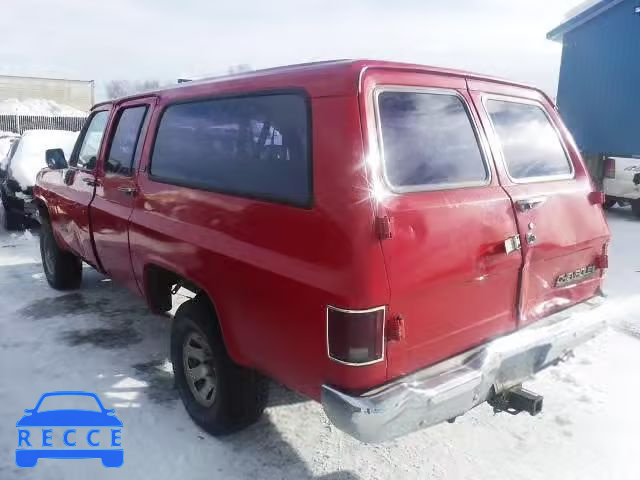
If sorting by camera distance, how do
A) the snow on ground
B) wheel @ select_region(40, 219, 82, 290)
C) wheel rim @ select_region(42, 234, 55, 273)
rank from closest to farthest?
the snow on ground → wheel @ select_region(40, 219, 82, 290) → wheel rim @ select_region(42, 234, 55, 273)

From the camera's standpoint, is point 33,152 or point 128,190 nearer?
point 128,190

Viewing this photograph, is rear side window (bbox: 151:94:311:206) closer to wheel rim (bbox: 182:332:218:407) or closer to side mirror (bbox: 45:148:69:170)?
wheel rim (bbox: 182:332:218:407)

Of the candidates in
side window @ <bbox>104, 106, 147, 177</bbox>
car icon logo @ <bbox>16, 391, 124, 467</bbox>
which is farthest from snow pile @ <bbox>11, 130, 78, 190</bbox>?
car icon logo @ <bbox>16, 391, 124, 467</bbox>

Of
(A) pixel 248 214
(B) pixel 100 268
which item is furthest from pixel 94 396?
(A) pixel 248 214

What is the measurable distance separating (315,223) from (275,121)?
0.65 metres

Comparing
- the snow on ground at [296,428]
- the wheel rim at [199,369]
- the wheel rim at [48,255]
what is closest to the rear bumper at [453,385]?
the snow on ground at [296,428]

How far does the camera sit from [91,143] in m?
4.67

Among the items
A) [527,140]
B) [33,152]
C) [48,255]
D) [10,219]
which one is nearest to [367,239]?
[527,140]

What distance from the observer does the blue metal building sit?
13.7 meters

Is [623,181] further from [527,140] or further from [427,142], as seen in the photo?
[427,142]

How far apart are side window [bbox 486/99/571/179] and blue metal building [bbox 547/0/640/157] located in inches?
483

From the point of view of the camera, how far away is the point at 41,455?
2.95 m

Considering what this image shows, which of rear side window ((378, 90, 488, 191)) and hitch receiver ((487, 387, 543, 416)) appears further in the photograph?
hitch receiver ((487, 387, 543, 416))

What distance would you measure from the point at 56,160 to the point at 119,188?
1.67m
